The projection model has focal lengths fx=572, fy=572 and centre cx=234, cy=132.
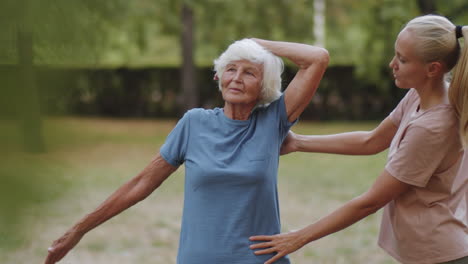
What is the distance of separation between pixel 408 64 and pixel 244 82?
0.57 metres

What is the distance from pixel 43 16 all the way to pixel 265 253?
1.63 metres

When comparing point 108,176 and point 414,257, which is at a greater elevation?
point 414,257

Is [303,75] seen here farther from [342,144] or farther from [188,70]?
[188,70]

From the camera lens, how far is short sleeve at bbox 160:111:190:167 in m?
2.10

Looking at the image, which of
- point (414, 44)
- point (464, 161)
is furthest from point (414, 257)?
point (414, 44)

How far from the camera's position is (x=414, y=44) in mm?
1814

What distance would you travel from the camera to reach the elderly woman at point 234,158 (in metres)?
1.98

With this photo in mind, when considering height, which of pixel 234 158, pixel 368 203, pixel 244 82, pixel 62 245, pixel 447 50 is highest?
pixel 447 50

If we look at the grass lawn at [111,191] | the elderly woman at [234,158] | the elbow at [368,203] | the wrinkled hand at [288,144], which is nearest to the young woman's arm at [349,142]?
the wrinkled hand at [288,144]

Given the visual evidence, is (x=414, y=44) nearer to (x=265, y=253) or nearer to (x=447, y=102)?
(x=447, y=102)

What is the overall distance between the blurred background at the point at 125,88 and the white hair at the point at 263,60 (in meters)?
0.40

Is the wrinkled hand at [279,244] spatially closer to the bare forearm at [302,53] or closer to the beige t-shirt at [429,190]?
the beige t-shirt at [429,190]

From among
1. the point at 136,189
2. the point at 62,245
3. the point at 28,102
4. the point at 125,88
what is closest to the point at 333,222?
the point at 136,189

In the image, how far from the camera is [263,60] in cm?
208
